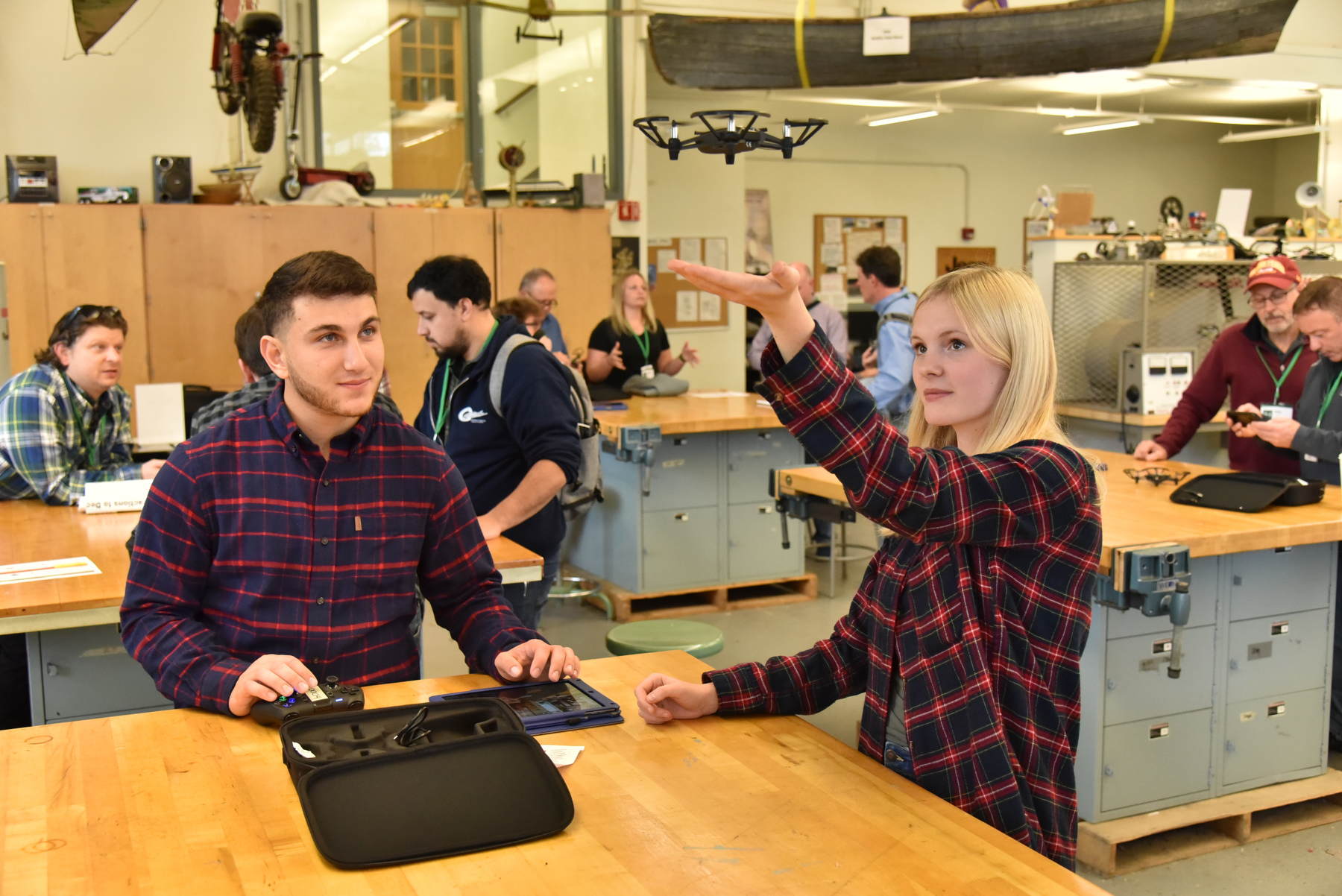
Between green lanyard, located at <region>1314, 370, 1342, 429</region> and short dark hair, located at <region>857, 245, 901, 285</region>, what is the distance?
2311 millimetres

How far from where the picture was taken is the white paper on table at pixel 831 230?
1240 cm

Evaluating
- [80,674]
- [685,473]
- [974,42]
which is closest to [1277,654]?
[974,42]

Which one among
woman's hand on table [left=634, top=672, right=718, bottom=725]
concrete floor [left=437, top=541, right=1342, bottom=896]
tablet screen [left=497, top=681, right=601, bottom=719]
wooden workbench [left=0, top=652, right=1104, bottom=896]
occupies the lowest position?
concrete floor [left=437, top=541, right=1342, bottom=896]

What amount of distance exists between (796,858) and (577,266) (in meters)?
7.21

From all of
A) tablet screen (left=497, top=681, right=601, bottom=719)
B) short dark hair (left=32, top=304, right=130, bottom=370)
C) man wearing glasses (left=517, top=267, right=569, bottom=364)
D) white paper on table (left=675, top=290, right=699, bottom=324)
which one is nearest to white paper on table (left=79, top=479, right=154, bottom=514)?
short dark hair (left=32, top=304, right=130, bottom=370)

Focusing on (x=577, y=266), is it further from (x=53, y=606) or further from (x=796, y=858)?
(x=796, y=858)

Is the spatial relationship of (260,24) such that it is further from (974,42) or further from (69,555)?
(974,42)

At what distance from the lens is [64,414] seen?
3.91 m

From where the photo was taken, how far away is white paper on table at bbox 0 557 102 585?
9.25 feet

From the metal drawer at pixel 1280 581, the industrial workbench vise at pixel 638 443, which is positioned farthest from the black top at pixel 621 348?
the metal drawer at pixel 1280 581

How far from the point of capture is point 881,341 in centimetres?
597

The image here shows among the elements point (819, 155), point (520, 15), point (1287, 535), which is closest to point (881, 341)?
point (1287, 535)

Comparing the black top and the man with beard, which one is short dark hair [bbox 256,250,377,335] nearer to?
the man with beard

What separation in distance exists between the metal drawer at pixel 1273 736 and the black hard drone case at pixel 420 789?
2.84 metres
